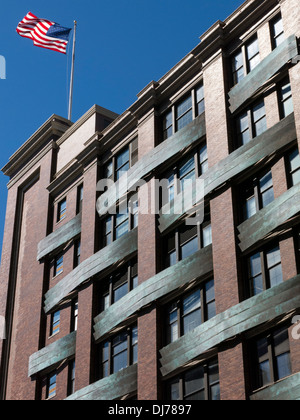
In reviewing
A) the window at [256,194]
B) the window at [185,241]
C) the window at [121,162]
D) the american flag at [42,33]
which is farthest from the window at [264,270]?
the american flag at [42,33]

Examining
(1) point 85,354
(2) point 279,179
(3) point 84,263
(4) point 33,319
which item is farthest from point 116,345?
(2) point 279,179

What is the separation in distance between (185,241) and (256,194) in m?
5.05

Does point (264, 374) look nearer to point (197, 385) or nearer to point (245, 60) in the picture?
point (197, 385)

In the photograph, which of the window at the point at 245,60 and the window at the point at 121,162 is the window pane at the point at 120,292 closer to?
the window at the point at 121,162

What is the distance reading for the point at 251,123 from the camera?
126 ft

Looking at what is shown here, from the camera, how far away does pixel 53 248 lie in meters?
49.6

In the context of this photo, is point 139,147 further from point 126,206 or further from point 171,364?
point 171,364

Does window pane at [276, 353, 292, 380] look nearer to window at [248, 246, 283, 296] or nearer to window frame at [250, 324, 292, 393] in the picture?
window frame at [250, 324, 292, 393]

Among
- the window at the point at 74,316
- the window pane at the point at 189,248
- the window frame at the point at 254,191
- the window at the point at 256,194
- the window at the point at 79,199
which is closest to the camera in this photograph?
the window at the point at 256,194

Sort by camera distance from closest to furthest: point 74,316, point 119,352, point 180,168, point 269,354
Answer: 1. point 269,354
2. point 119,352
3. point 180,168
4. point 74,316

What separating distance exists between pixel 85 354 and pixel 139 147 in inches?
455

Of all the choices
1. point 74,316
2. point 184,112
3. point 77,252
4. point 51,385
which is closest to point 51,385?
point 51,385

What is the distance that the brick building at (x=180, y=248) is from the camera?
33.4 meters

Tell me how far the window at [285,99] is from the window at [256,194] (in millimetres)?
2850
